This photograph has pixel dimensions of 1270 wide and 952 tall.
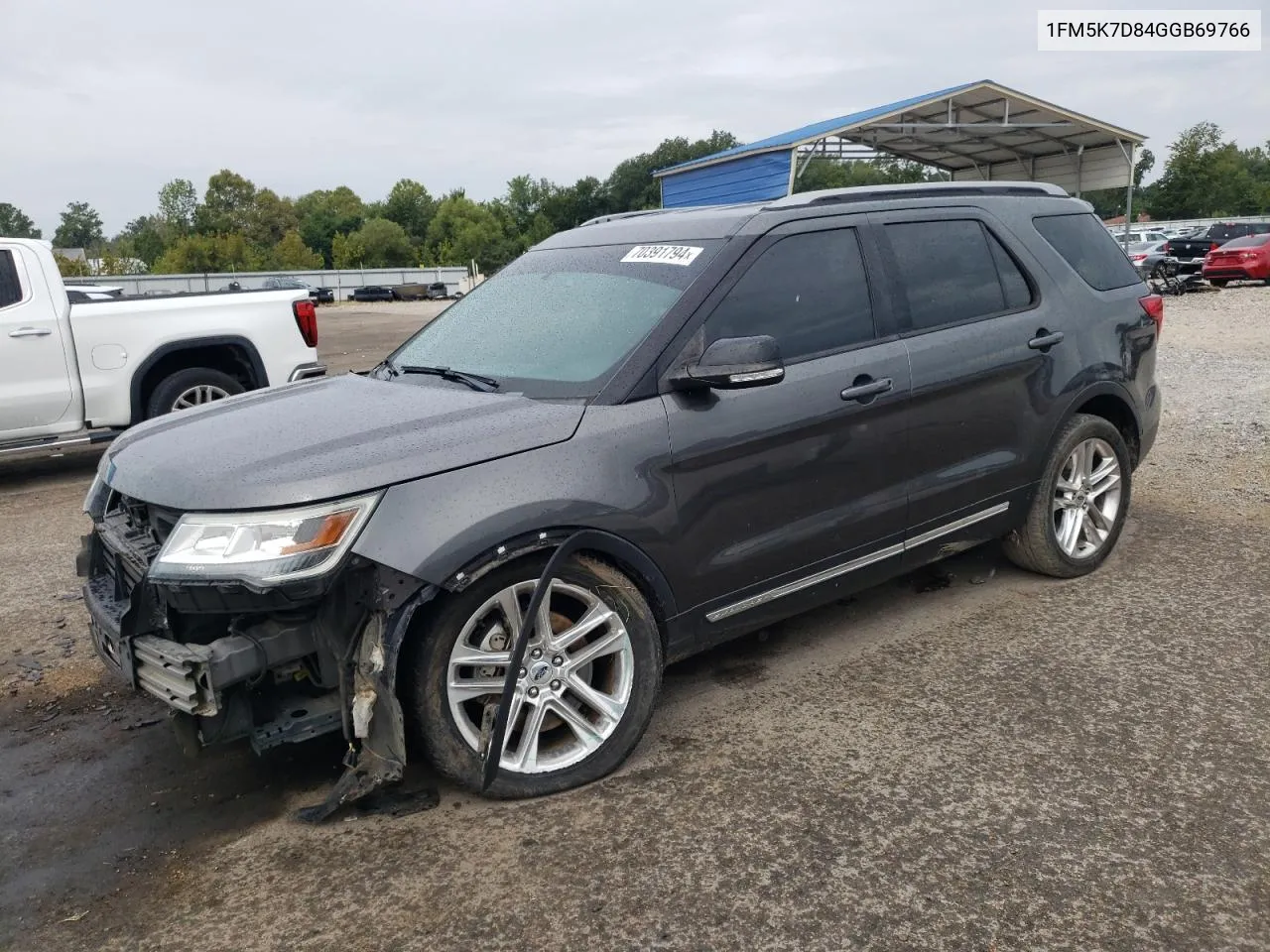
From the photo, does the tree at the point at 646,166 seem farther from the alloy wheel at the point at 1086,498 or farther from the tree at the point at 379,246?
the alloy wheel at the point at 1086,498

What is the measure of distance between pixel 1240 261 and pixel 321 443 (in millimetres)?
27478

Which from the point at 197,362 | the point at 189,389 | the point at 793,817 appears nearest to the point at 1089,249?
the point at 793,817

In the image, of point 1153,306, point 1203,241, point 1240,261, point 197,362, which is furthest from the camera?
point 1203,241

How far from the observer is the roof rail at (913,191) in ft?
13.9

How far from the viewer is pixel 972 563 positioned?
17.8ft

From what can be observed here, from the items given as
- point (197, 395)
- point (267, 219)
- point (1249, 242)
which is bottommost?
point (197, 395)

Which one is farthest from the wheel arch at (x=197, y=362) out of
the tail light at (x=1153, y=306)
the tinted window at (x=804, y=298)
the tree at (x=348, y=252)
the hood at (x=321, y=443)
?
the tree at (x=348, y=252)

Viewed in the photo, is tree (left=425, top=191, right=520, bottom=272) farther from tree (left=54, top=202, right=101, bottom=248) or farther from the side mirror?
the side mirror

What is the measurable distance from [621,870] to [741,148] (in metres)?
22.4

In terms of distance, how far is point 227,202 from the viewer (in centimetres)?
11062

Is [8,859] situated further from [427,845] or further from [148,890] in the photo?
[427,845]

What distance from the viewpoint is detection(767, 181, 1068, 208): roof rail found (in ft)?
13.9

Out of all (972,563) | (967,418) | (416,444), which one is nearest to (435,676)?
(416,444)

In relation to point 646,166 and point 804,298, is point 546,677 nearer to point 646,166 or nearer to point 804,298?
point 804,298
